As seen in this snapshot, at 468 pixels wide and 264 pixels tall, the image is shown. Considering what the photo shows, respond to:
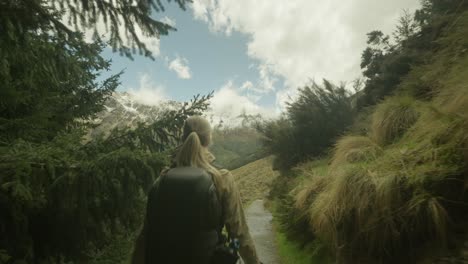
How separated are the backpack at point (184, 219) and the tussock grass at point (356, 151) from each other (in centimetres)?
379

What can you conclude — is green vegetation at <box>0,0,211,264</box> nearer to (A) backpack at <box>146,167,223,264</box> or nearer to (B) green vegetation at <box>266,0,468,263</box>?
(A) backpack at <box>146,167,223,264</box>

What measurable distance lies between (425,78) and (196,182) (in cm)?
632

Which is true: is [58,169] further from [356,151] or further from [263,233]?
[263,233]

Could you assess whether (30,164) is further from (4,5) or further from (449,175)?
(449,175)

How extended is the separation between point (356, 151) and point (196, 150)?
4322 mm

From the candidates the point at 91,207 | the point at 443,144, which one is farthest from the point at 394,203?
the point at 91,207

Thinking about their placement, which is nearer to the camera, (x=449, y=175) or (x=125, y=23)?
(x=125, y=23)

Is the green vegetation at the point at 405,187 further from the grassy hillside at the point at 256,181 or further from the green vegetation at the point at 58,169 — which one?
the grassy hillside at the point at 256,181

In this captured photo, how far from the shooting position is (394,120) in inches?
220

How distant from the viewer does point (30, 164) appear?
224 cm

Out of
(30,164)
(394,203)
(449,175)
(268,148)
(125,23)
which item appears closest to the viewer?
(30,164)

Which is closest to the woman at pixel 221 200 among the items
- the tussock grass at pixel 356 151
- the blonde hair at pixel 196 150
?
the blonde hair at pixel 196 150

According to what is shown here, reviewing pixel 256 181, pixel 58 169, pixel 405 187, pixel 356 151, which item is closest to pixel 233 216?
pixel 58 169

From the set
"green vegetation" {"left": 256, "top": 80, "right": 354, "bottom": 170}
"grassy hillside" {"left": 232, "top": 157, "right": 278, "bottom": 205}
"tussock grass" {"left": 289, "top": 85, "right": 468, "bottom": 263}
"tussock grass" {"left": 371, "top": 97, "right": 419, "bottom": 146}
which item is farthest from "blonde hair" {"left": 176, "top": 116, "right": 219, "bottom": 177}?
"grassy hillside" {"left": 232, "top": 157, "right": 278, "bottom": 205}
